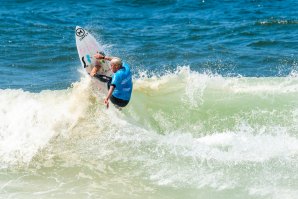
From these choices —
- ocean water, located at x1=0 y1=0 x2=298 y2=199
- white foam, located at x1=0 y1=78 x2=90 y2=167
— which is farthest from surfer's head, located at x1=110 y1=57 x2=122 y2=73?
white foam, located at x1=0 y1=78 x2=90 y2=167

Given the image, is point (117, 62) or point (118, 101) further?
point (118, 101)

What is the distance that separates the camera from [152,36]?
23891 mm

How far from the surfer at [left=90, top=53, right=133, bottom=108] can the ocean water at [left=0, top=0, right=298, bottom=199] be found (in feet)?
1.67

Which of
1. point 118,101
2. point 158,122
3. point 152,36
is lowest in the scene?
point 158,122

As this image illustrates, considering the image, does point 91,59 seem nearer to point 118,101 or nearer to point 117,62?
point 118,101

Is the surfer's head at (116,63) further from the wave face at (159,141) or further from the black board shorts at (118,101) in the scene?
the wave face at (159,141)

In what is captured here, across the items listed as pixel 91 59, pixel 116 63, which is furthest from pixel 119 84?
pixel 91 59

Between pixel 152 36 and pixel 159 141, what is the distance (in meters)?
13.1

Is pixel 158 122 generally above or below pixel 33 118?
below

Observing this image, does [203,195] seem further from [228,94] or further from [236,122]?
[228,94]

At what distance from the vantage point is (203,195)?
929 centimetres

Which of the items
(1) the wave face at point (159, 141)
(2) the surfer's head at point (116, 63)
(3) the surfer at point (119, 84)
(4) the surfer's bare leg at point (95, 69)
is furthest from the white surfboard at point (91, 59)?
(2) the surfer's head at point (116, 63)

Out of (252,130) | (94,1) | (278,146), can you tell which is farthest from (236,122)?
(94,1)

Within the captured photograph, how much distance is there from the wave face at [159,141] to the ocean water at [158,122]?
0.9 inches
